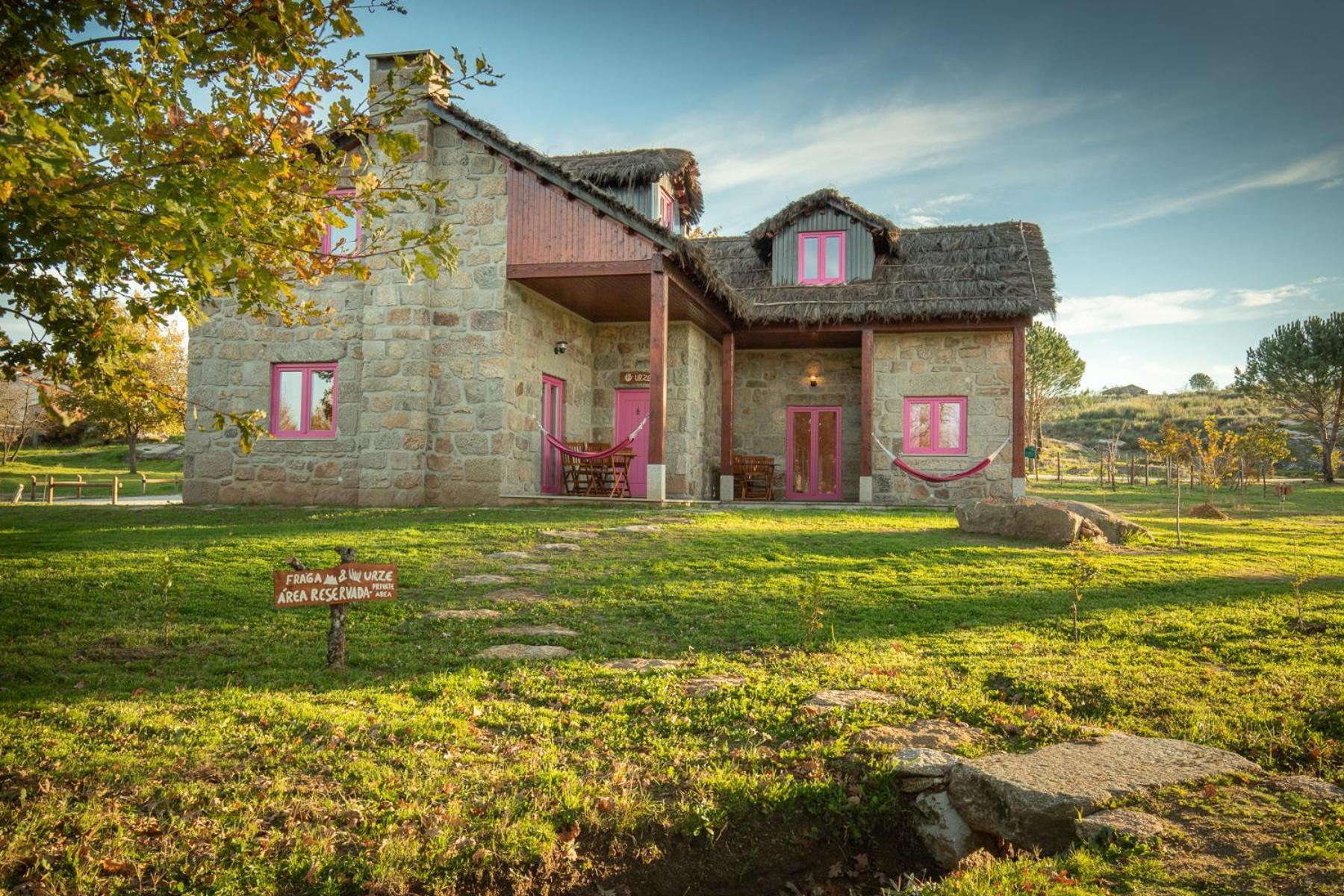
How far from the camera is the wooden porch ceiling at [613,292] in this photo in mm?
12438

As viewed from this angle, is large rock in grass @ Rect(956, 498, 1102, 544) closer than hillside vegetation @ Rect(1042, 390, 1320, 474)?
Yes

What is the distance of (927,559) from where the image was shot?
323 inches

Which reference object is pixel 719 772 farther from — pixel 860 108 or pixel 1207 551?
pixel 860 108

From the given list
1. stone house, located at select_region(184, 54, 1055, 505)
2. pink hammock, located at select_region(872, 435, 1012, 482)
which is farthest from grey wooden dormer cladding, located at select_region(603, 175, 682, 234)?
pink hammock, located at select_region(872, 435, 1012, 482)

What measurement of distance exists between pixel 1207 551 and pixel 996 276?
865 cm

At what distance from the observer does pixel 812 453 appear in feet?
59.9

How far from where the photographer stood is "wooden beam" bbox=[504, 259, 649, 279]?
1226 centimetres

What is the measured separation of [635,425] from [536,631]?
11024 millimetres

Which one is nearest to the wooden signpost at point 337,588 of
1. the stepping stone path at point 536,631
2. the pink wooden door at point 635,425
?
the stepping stone path at point 536,631

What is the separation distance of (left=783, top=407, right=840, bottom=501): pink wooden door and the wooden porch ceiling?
9.53ft

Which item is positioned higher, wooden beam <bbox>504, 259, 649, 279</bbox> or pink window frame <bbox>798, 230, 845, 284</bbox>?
pink window frame <bbox>798, 230, 845, 284</bbox>

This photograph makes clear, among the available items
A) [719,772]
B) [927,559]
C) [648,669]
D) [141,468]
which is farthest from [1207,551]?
[141,468]

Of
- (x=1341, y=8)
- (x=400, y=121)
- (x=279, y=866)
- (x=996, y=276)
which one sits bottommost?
(x=279, y=866)

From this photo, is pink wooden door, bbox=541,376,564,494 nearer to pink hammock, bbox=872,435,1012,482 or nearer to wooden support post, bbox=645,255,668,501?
wooden support post, bbox=645,255,668,501
